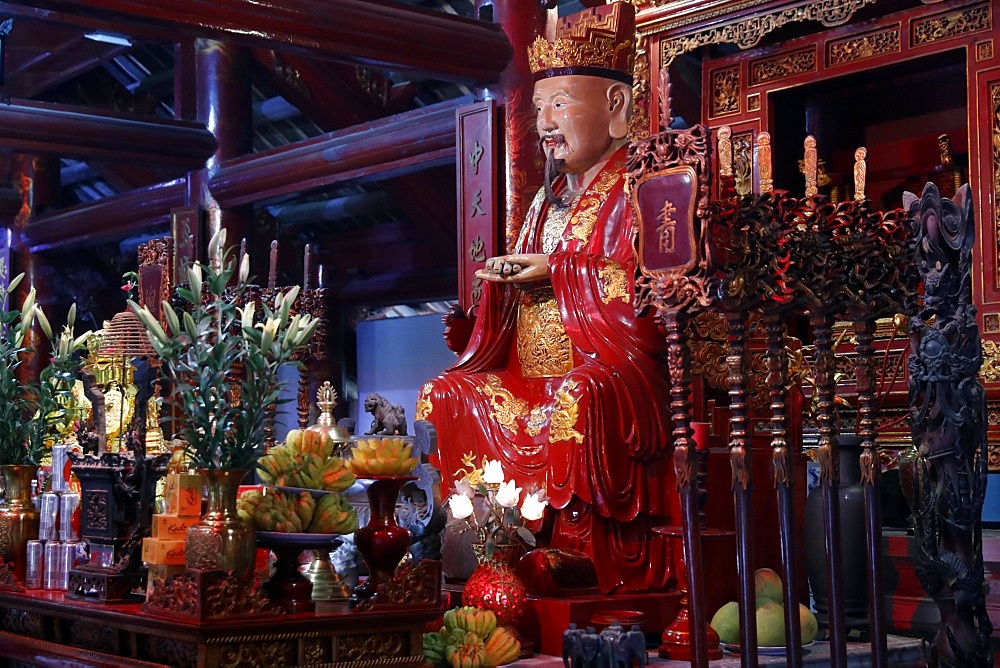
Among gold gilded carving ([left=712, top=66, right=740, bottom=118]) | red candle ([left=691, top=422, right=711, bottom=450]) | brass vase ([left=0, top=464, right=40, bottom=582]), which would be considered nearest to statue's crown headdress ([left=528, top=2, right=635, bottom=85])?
gold gilded carving ([left=712, top=66, right=740, bottom=118])

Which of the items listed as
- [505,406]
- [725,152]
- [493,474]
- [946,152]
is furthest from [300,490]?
[946,152]

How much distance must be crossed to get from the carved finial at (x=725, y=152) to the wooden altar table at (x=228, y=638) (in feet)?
3.81

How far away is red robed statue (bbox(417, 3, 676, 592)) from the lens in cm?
420

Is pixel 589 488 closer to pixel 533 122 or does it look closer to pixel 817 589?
pixel 817 589

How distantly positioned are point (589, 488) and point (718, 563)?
1.52 feet

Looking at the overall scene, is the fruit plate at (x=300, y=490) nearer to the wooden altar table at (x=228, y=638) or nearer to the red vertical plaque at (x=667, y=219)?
the wooden altar table at (x=228, y=638)

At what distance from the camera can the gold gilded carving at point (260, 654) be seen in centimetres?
250

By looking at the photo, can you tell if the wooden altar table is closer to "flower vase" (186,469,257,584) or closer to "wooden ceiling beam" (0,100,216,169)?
"flower vase" (186,469,257,584)

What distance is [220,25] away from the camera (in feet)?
16.5

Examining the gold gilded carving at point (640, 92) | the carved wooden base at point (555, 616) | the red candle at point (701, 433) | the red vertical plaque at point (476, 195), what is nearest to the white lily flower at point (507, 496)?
the carved wooden base at point (555, 616)

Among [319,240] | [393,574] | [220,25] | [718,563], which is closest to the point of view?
[393,574]

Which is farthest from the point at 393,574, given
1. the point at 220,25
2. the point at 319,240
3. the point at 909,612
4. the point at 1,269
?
the point at 319,240

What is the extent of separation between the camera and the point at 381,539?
2.76 meters

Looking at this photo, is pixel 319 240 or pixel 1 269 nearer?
pixel 1 269
